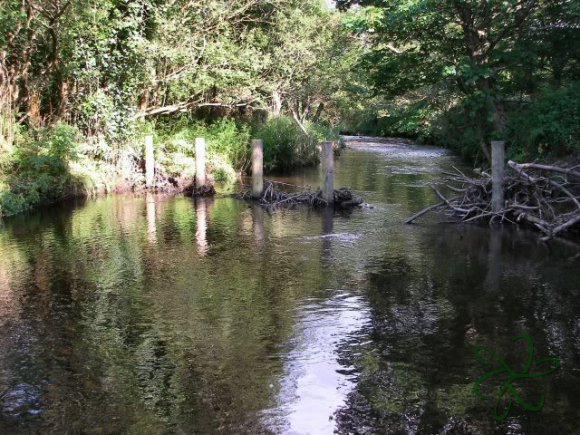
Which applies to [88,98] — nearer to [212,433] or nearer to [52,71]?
[52,71]

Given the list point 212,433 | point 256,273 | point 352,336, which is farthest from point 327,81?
point 212,433

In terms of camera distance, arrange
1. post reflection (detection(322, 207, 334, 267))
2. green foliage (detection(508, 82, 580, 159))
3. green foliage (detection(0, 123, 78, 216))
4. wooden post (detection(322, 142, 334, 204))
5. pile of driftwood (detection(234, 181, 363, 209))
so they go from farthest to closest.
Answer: pile of driftwood (detection(234, 181, 363, 209)) < wooden post (detection(322, 142, 334, 204)) < green foliage (detection(0, 123, 78, 216)) < green foliage (detection(508, 82, 580, 159)) < post reflection (detection(322, 207, 334, 267))

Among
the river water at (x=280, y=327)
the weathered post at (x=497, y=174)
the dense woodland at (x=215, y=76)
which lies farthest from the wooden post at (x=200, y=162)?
the weathered post at (x=497, y=174)

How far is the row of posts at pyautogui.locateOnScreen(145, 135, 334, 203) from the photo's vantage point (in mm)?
16234

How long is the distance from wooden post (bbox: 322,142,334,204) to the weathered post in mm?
4120

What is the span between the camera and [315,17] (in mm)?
29312

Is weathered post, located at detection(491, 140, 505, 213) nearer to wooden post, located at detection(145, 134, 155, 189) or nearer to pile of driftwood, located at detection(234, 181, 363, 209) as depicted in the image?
pile of driftwood, located at detection(234, 181, 363, 209)

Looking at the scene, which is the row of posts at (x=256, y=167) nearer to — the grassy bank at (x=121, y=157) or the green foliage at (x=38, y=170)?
the grassy bank at (x=121, y=157)

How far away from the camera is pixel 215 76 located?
73.7ft

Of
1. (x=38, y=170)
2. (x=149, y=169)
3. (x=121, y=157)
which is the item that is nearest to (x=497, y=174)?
(x=149, y=169)

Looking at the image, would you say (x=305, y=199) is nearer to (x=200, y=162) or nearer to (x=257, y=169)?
(x=257, y=169)

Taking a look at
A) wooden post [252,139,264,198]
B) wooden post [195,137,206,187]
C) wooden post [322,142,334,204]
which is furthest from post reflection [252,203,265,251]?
wooden post [195,137,206,187]

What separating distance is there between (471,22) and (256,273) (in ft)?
35.9

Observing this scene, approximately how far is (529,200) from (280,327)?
26.5 feet
